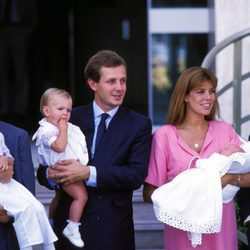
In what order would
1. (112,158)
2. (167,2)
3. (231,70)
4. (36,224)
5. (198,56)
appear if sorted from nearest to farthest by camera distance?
1. (36,224)
2. (112,158)
3. (231,70)
4. (167,2)
5. (198,56)

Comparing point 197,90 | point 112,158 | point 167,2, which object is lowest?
point 112,158

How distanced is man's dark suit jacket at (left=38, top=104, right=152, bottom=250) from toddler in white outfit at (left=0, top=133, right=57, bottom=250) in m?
0.35

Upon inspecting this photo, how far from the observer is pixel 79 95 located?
1010 cm

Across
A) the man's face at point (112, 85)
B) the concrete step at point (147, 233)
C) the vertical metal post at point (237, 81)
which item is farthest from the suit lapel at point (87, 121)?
the vertical metal post at point (237, 81)

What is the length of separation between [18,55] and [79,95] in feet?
3.24

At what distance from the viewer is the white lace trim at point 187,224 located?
147 inches

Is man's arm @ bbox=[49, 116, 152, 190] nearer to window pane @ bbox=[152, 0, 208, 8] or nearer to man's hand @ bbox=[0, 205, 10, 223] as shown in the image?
man's hand @ bbox=[0, 205, 10, 223]

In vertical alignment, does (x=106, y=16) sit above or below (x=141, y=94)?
above

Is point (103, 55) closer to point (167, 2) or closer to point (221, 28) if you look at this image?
point (221, 28)

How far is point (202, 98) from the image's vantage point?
399cm

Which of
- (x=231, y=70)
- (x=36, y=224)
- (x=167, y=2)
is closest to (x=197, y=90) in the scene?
(x=36, y=224)

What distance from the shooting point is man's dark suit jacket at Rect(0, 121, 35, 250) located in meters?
3.68

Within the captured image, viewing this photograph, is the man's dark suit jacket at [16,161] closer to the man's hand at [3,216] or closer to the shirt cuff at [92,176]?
the man's hand at [3,216]

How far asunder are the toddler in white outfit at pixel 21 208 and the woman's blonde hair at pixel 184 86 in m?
0.93
